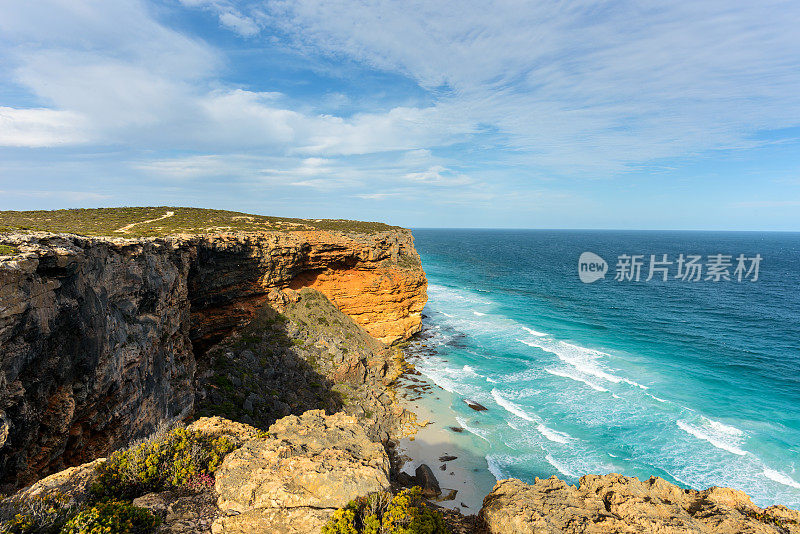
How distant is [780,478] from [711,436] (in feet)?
15.5

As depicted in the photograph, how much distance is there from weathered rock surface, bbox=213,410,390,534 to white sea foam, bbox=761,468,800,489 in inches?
1252

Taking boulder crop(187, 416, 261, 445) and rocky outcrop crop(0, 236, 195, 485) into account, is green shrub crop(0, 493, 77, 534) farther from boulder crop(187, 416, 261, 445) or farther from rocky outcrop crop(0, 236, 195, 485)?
boulder crop(187, 416, 261, 445)

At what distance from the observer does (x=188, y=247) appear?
2377 centimetres

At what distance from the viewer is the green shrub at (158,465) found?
9312mm

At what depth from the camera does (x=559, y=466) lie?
26625 mm

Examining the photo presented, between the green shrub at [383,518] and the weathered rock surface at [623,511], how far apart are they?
1.98m

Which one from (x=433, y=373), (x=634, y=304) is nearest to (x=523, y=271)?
(x=634, y=304)

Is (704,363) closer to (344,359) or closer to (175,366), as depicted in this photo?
(344,359)

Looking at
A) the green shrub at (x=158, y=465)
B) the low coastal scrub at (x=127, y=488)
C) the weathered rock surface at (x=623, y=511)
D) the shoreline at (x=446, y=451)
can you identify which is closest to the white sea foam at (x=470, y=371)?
the shoreline at (x=446, y=451)

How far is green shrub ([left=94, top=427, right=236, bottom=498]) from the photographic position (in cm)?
931

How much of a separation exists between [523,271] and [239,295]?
91789mm

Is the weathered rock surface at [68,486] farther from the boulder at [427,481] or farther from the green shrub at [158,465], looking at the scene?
the boulder at [427,481]

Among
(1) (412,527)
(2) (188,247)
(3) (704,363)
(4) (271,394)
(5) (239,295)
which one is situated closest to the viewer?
(1) (412,527)

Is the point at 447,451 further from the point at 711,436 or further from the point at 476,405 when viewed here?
the point at 711,436
